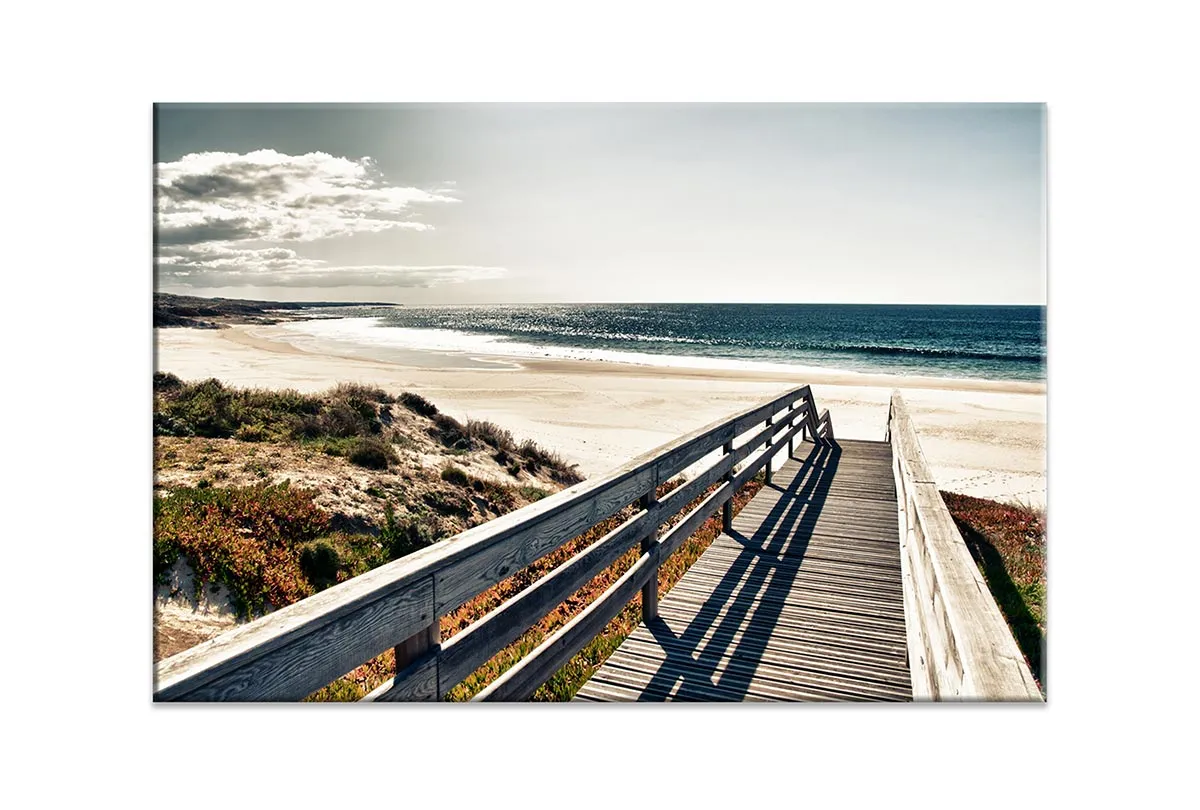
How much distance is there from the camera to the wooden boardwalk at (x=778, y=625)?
342 cm

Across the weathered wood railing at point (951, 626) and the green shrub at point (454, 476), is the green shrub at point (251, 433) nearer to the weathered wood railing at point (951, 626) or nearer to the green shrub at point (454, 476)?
the green shrub at point (454, 476)

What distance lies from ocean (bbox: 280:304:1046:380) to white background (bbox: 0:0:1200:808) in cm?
142

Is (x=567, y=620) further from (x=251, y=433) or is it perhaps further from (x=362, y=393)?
(x=362, y=393)

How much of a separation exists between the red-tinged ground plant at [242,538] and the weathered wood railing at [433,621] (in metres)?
2.76

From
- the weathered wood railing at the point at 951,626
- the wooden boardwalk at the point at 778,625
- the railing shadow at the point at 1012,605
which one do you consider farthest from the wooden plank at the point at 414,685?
the railing shadow at the point at 1012,605

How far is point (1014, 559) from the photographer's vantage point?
5.99 m

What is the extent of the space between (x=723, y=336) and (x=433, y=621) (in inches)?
1538

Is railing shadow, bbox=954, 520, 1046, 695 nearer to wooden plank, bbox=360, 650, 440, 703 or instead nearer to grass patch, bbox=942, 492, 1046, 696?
grass patch, bbox=942, 492, 1046, 696

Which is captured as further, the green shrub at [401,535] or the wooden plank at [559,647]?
the green shrub at [401,535]

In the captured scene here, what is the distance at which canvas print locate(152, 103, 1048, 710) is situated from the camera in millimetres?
2521

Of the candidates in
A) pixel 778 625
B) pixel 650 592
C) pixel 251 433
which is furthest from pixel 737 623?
pixel 251 433
